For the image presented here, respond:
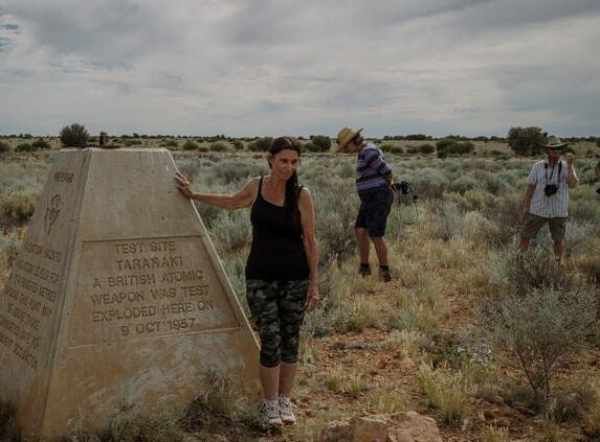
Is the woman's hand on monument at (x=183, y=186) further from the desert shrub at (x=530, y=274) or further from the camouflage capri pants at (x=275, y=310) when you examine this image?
the desert shrub at (x=530, y=274)

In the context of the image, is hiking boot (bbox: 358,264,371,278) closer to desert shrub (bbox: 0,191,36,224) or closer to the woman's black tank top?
the woman's black tank top

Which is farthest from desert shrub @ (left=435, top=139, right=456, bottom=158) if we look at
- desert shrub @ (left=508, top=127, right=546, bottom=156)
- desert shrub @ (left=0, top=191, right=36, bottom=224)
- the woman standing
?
the woman standing

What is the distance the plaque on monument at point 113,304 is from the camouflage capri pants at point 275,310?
33cm

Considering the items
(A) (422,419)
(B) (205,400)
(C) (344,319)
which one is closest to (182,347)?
(B) (205,400)

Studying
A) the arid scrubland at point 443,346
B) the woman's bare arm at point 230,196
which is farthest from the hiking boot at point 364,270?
the woman's bare arm at point 230,196

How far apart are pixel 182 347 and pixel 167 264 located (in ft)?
1.84

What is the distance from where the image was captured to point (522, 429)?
4.74m

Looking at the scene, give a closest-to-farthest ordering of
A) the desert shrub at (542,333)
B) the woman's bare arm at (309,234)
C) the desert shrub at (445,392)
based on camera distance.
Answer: the woman's bare arm at (309,234) → the desert shrub at (445,392) → the desert shrub at (542,333)

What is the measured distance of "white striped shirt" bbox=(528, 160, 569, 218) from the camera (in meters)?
8.45

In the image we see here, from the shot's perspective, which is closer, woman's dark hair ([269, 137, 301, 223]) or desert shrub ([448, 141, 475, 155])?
woman's dark hair ([269, 137, 301, 223])

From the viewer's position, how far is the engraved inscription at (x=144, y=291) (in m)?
4.15

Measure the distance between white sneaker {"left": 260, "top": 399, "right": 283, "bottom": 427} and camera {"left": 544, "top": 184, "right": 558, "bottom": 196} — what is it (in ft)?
17.7

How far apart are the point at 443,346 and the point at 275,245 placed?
2791 mm

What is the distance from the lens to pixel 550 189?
845 centimetres
